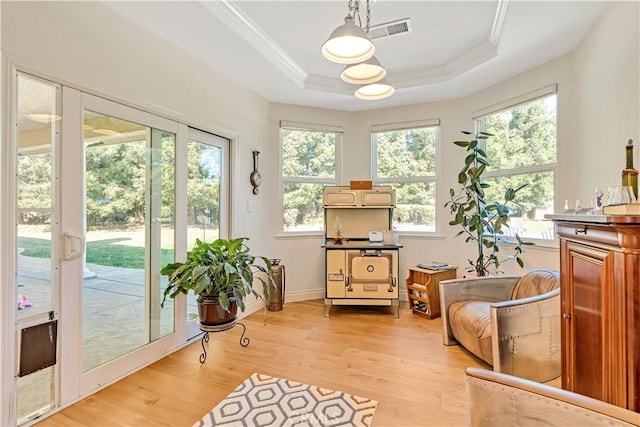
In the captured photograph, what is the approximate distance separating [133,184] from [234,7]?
1.50 metres

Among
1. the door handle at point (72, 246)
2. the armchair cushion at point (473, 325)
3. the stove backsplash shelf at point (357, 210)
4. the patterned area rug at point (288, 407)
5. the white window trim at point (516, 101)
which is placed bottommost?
the patterned area rug at point (288, 407)

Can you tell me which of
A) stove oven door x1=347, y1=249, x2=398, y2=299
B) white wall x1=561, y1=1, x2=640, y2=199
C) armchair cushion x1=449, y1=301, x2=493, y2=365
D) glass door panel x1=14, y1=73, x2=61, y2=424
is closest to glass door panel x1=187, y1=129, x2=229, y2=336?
glass door panel x1=14, y1=73, x2=61, y2=424

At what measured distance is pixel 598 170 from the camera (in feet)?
7.91

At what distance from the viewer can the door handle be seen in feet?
6.27

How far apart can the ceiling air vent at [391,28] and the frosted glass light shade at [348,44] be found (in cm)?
97

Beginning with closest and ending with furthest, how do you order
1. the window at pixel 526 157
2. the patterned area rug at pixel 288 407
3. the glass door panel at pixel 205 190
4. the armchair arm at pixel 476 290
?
the patterned area rug at pixel 288 407 → the armchair arm at pixel 476 290 → the glass door panel at pixel 205 190 → the window at pixel 526 157

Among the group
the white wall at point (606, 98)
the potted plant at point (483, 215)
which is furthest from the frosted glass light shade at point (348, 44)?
the potted plant at point (483, 215)

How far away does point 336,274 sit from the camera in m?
3.49

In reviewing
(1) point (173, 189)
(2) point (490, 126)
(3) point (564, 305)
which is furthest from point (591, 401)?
(2) point (490, 126)

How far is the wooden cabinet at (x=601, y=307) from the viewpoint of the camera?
96 centimetres

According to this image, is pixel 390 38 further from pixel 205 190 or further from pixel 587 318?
pixel 587 318

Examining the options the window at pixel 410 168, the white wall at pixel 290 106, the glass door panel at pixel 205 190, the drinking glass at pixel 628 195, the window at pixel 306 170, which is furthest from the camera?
the window at pixel 306 170

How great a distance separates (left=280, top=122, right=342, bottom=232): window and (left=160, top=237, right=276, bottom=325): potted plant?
156 centimetres

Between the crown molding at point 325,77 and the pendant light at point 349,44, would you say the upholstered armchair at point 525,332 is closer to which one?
the pendant light at point 349,44
